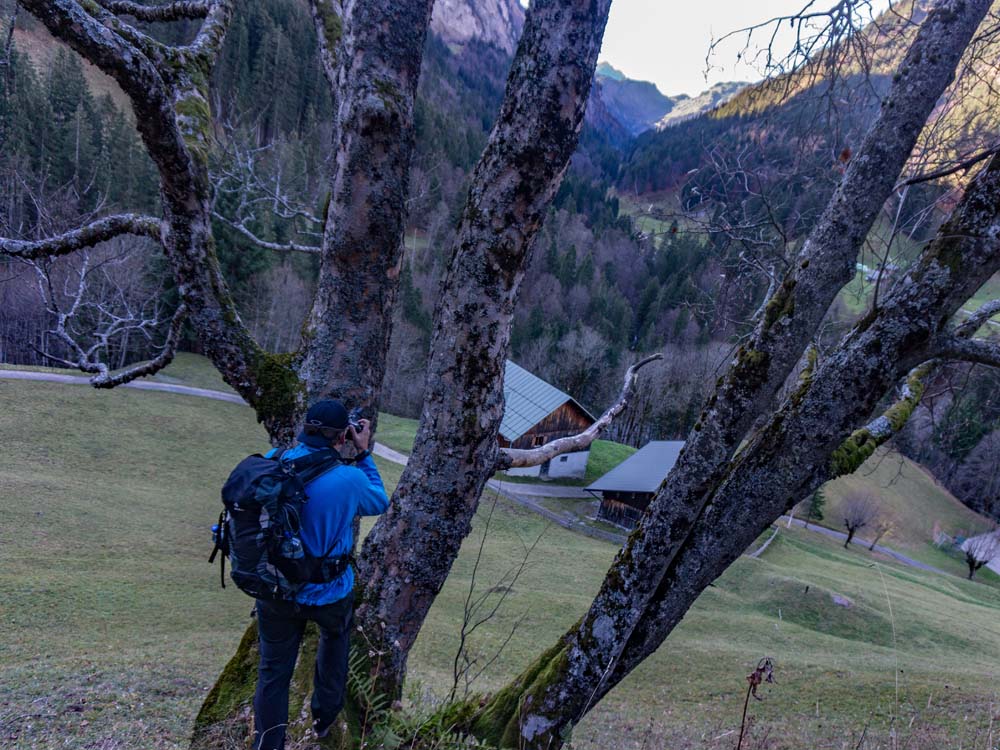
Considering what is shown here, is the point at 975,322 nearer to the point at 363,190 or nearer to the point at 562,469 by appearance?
the point at 363,190

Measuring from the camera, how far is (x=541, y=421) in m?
29.3

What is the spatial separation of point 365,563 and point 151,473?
2148cm

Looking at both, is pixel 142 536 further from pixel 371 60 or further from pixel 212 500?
pixel 371 60

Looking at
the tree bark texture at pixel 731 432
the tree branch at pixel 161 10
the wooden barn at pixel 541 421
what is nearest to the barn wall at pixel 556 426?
the wooden barn at pixel 541 421

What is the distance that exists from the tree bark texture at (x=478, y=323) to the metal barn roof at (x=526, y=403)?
24392mm

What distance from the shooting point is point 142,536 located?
46.6 ft

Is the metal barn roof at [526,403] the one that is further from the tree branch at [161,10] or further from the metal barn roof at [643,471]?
the tree branch at [161,10]

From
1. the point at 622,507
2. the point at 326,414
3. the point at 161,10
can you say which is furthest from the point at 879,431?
the point at 622,507

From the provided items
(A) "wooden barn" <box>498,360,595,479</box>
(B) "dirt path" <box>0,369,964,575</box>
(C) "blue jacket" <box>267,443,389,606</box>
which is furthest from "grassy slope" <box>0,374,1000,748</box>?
(A) "wooden barn" <box>498,360,595,479</box>

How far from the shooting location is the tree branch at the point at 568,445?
2.74m

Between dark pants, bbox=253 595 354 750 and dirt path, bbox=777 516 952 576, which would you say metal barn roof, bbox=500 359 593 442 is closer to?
dirt path, bbox=777 516 952 576

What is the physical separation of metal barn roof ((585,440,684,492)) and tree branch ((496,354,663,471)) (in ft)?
69.7

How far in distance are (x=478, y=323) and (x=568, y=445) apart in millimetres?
1072

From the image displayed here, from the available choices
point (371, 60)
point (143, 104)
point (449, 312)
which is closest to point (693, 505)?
point (449, 312)
